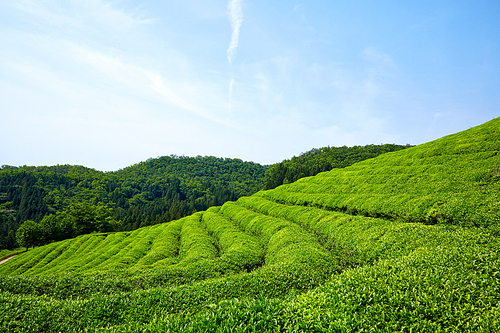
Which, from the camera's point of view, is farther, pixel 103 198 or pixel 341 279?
pixel 103 198

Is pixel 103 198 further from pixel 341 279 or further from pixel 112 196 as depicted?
pixel 341 279

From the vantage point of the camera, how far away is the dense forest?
70688mm

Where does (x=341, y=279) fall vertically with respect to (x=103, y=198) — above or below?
below

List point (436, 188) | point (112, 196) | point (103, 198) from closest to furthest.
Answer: point (436, 188) < point (103, 198) < point (112, 196)

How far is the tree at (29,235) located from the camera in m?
62.7

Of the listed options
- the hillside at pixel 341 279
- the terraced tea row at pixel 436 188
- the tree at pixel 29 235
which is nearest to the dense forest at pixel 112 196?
the tree at pixel 29 235

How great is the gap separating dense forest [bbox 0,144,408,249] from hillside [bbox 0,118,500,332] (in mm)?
60689

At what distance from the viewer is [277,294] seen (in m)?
10.5

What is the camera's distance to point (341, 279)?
27.6 feet

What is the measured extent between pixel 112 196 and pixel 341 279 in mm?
168939

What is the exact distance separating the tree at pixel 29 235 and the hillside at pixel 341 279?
60.5 metres

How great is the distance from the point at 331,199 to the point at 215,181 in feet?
526

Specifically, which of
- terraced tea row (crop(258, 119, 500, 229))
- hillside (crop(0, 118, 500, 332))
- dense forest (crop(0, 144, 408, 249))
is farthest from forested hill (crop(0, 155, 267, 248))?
terraced tea row (crop(258, 119, 500, 229))

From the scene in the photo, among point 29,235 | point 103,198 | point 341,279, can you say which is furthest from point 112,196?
point 341,279
